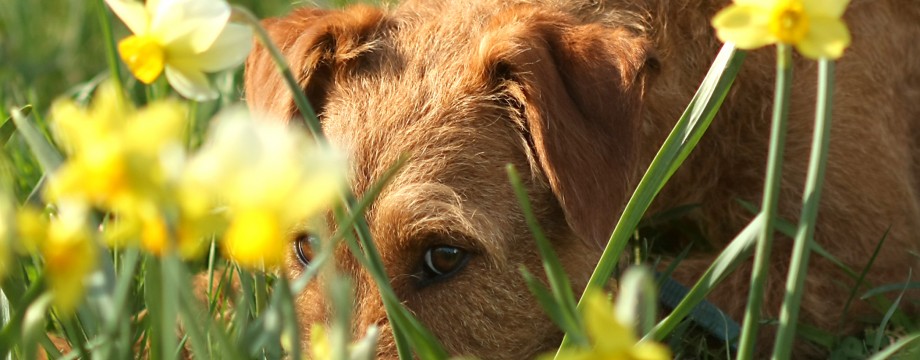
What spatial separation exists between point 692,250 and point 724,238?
8 cm

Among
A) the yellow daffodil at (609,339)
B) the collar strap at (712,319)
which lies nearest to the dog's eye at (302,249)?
the collar strap at (712,319)

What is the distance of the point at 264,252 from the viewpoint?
0.56 metres

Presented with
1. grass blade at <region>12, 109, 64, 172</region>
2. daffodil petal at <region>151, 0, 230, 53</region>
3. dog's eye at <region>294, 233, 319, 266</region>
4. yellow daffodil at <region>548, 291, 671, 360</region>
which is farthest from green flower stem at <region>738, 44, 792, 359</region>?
dog's eye at <region>294, 233, 319, 266</region>

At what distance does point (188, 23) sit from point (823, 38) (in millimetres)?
475

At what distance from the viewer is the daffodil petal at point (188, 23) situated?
0.81 m

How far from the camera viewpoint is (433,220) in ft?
5.38

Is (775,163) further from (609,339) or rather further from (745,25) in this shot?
(609,339)

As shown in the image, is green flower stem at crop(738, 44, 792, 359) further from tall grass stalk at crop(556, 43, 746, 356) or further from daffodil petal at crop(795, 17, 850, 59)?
tall grass stalk at crop(556, 43, 746, 356)

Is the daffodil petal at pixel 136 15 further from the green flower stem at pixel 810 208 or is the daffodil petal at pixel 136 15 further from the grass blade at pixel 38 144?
the green flower stem at pixel 810 208

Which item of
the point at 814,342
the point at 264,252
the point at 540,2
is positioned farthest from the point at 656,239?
the point at 264,252

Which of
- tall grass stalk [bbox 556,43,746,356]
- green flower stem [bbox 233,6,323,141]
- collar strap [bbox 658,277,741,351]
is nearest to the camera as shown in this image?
green flower stem [bbox 233,6,323,141]

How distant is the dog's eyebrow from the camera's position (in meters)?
1.63

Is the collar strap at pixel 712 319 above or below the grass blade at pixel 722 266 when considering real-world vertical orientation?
below

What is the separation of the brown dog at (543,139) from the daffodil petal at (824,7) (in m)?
0.86
